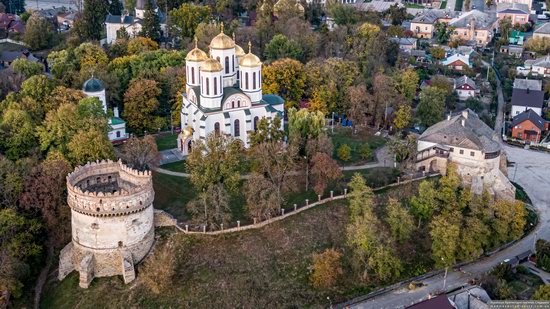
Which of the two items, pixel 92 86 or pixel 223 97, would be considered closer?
pixel 223 97

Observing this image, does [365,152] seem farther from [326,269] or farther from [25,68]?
[25,68]

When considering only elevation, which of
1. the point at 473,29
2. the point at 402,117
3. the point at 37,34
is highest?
the point at 473,29

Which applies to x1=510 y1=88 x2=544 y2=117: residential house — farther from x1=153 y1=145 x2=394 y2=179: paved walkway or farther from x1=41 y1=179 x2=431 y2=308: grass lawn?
x1=41 y1=179 x2=431 y2=308: grass lawn

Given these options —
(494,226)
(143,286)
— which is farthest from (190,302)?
(494,226)

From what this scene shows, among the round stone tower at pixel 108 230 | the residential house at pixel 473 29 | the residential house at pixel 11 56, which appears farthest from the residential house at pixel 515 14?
the round stone tower at pixel 108 230

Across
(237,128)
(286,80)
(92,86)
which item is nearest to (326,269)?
(237,128)

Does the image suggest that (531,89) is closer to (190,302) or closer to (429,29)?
(429,29)

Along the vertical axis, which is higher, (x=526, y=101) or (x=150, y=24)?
(x=150, y=24)
